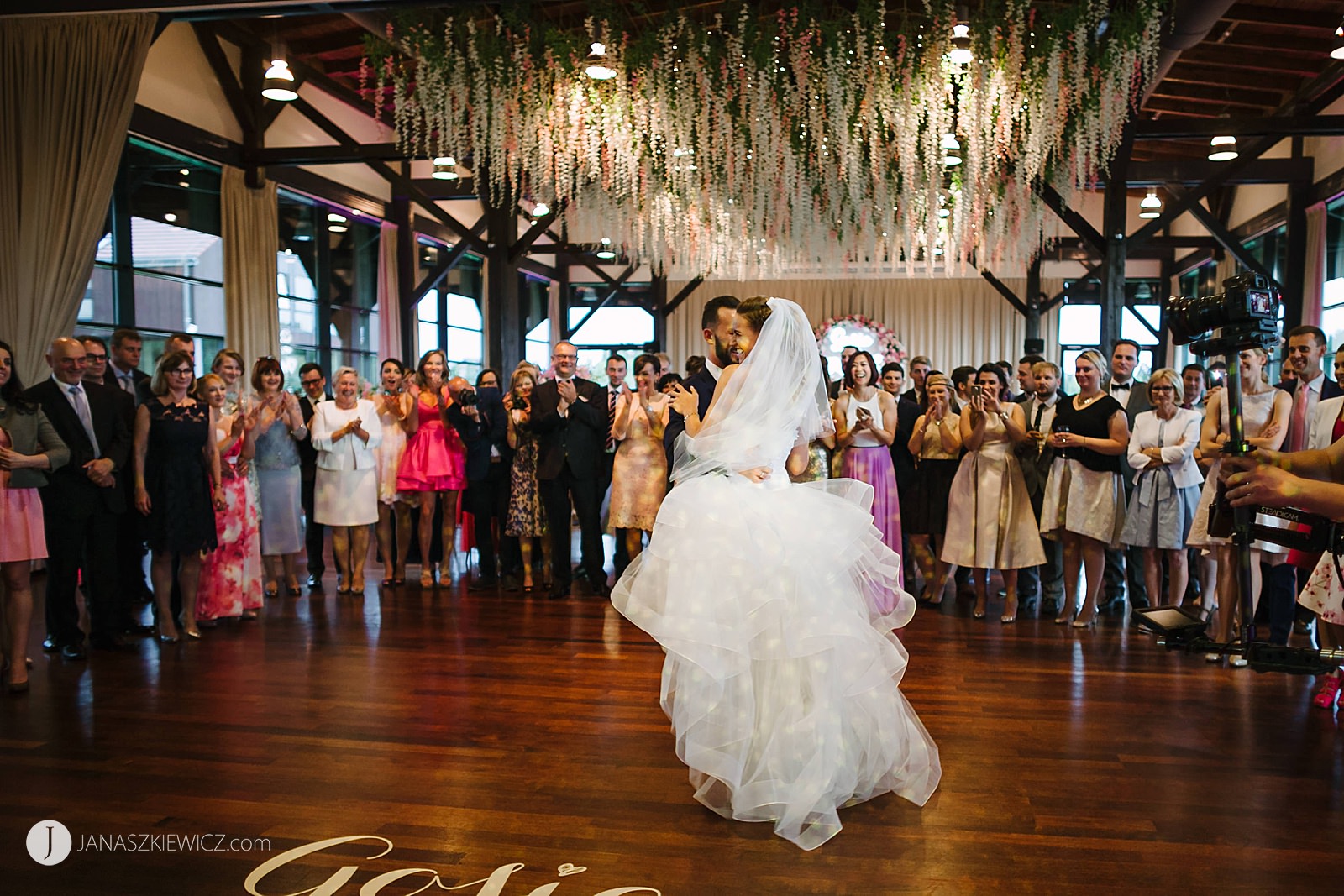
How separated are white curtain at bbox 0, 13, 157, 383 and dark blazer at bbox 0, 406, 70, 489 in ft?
6.11

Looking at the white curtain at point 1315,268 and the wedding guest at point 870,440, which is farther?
the white curtain at point 1315,268

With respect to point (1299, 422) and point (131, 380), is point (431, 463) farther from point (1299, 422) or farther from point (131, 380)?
point (1299, 422)

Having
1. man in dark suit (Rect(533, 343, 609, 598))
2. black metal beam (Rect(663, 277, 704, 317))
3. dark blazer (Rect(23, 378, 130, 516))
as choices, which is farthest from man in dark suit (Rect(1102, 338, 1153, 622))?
black metal beam (Rect(663, 277, 704, 317))

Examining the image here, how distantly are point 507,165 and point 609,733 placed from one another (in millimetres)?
6100

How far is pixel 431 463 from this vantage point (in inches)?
229

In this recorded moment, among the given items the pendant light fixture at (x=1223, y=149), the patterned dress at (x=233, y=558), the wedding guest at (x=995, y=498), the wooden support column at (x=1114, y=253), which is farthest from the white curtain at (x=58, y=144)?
the pendant light fixture at (x=1223, y=149)

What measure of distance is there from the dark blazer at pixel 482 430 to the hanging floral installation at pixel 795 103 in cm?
254

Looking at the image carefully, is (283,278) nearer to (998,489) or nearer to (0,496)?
(0,496)

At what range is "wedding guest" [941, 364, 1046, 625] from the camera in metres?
4.94

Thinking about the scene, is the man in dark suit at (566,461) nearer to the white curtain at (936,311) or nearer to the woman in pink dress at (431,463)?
the woman in pink dress at (431,463)

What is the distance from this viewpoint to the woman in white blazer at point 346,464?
5.62 m

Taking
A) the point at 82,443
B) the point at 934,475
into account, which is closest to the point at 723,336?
the point at 934,475

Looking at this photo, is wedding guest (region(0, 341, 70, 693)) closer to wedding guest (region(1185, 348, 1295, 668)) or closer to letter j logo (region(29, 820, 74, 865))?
letter j logo (region(29, 820, 74, 865))

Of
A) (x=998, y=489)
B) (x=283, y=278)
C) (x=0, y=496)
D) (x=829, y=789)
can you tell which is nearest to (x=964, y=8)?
(x=998, y=489)
